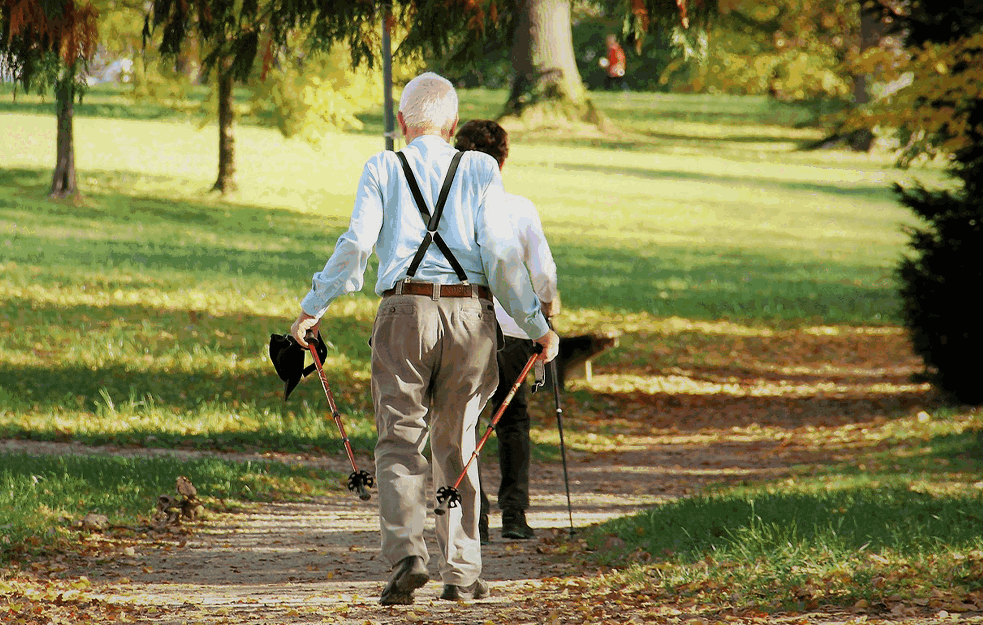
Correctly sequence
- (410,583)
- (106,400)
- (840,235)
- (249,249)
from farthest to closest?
(840,235) → (249,249) → (106,400) → (410,583)

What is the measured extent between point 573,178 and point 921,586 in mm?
28441

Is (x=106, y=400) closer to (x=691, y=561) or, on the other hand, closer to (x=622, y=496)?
(x=622, y=496)

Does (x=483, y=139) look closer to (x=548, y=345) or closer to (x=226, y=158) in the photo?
(x=548, y=345)

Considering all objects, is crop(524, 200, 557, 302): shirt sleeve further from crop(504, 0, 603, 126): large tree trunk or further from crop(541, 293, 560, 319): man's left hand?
crop(504, 0, 603, 126): large tree trunk

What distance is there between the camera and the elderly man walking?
5.20 metres

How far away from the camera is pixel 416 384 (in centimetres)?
528

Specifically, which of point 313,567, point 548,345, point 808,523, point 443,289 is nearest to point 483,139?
point 548,345

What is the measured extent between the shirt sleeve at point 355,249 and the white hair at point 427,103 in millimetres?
276

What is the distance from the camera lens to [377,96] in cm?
2559

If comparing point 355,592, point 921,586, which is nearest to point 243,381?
point 355,592

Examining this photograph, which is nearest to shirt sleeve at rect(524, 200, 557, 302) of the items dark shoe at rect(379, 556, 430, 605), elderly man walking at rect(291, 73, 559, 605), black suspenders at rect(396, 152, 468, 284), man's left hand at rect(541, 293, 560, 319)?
man's left hand at rect(541, 293, 560, 319)

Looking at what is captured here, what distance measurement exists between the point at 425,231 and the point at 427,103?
0.55 metres

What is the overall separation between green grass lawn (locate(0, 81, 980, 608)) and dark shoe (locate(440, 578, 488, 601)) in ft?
2.72

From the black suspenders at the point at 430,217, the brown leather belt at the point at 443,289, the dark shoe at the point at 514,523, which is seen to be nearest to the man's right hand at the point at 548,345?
the brown leather belt at the point at 443,289
